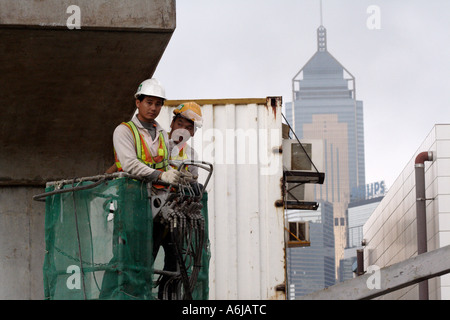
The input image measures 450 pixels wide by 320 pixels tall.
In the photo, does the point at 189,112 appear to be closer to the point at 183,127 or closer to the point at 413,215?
the point at 183,127

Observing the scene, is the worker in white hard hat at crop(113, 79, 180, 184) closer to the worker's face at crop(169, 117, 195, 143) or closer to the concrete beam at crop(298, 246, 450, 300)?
the worker's face at crop(169, 117, 195, 143)


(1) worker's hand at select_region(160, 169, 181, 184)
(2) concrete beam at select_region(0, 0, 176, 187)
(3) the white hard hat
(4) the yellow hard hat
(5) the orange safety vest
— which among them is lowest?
(1) worker's hand at select_region(160, 169, 181, 184)

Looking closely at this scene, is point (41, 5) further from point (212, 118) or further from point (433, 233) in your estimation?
point (433, 233)

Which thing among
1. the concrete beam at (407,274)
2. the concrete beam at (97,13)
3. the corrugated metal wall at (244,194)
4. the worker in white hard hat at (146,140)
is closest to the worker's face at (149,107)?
the worker in white hard hat at (146,140)

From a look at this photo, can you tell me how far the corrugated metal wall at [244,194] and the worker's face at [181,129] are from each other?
732 centimetres

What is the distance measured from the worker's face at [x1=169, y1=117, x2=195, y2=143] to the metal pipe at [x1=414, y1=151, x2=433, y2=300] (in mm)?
19640

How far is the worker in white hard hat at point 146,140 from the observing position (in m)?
8.60

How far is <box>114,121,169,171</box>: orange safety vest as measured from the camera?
29.1 ft

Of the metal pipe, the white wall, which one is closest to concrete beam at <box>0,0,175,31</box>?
the white wall

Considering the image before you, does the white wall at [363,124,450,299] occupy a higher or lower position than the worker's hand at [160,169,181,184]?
higher

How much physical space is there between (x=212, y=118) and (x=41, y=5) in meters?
7.97

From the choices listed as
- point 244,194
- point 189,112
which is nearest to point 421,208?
point 244,194

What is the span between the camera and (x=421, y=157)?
28.2 metres
